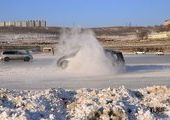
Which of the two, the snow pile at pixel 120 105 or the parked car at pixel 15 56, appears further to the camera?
the parked car at pixel 15 56

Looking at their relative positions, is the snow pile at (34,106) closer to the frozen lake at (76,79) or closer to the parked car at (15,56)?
the frozen lake at (76,79)

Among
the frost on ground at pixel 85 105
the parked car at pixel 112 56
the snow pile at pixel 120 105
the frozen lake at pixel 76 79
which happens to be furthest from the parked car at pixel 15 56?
the frost on ground at pixel 85 105

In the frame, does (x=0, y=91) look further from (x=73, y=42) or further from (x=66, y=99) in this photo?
(x=73, y=42)

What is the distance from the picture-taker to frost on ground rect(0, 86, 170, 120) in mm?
10391

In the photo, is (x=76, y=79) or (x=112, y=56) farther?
(x=112, y=56)

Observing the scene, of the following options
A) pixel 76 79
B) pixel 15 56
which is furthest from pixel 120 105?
pixel 15 56

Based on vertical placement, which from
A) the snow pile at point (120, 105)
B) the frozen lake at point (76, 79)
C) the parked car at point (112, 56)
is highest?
the snow pile at point (120, 105)

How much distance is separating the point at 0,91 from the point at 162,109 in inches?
159

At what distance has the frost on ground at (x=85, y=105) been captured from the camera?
34.1 ft

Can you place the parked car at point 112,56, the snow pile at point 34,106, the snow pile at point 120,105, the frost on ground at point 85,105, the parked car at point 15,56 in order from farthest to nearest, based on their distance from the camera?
the parked car at point 15,56, the parked car at point 112,56, the snow pile at point 120,105, the frost on ground at point 85,105, the snow pile at point 34,106

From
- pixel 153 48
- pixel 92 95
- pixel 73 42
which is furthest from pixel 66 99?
pixel 153 48

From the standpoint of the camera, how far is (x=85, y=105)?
36.0 ft

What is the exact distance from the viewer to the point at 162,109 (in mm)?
11438

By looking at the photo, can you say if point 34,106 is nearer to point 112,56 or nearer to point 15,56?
point 112,56
